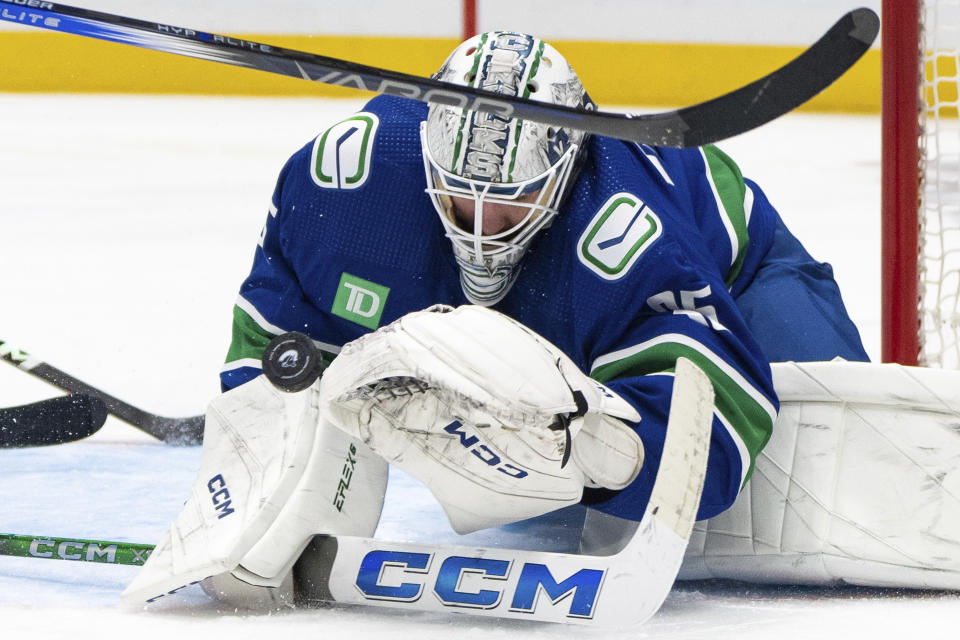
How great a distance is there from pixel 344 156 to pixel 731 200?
571 mm

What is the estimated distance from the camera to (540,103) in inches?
58.1

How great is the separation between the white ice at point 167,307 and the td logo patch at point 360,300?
0.35 meters

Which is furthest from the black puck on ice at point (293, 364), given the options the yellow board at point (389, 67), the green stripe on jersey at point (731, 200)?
the yellow board at point (389, 67)

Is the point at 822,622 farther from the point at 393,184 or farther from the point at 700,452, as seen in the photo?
the point at 393,184

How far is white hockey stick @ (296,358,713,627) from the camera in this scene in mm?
1517

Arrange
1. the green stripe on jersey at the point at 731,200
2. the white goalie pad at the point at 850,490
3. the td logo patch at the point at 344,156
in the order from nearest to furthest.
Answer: the white goalie pad at the point at 850,490 → the td logo patch at the point at 344,156 → the green stripe on jersey at the point at 731,200

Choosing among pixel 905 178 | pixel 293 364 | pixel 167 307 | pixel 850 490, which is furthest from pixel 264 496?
pixel 167 307

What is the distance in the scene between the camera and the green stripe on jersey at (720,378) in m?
1.64

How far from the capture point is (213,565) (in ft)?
5.09

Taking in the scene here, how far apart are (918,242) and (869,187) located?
9.37 ft

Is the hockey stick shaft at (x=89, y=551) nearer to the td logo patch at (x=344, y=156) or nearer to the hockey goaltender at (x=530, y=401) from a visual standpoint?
the hockey goaltender at (x=530, y=401)

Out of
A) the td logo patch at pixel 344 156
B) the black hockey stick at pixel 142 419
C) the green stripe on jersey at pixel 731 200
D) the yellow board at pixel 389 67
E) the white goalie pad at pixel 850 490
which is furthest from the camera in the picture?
the yellow board at pixel 389 67

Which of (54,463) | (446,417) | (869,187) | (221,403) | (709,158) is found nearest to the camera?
(446,417)

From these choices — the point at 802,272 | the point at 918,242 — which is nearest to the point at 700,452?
the point at 802,272
